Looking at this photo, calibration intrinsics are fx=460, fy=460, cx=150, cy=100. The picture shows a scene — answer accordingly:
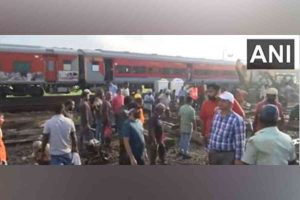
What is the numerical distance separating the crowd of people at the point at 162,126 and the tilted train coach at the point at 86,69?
0.09m

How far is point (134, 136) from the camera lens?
323cm

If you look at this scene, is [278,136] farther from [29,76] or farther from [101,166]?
[29,76]

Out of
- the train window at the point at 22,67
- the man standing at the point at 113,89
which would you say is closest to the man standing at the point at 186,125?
the man standing at the point at 113,89

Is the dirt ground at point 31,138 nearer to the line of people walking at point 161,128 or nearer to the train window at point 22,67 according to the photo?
the line of people walking at point 161,128

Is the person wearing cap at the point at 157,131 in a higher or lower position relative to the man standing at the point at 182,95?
lower

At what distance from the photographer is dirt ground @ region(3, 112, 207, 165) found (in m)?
3.20

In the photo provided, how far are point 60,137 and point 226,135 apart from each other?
1.18 meters

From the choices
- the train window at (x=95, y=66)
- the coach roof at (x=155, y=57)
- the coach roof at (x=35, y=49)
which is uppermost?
the coach roof at (x=35, y=49)

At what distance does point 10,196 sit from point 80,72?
1036 millimetres

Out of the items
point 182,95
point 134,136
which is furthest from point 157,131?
point 182,95

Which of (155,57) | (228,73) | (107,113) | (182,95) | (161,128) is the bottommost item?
(161,128)

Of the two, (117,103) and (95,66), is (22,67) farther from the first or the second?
(117,103)

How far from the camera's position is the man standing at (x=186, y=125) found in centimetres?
319
